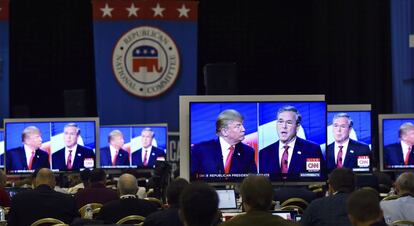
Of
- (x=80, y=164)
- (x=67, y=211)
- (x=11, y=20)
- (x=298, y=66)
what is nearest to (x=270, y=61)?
(x=298, y=66)

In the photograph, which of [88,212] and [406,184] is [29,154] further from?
[406,184]

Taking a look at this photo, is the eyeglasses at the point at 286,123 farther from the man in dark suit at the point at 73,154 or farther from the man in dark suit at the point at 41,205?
the man in dark suit at the point at 73,154

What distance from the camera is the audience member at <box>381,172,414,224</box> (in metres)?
7.80

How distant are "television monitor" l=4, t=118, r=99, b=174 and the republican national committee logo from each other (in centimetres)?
495

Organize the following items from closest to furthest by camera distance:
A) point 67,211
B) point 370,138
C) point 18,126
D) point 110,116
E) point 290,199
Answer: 1. point 67,211
2. point 290,199
3. point 370,138
4. point 18,126
5. point 110,116

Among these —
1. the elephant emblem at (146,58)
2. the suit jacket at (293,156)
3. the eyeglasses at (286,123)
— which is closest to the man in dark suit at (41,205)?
the suit jacket at (293,156)

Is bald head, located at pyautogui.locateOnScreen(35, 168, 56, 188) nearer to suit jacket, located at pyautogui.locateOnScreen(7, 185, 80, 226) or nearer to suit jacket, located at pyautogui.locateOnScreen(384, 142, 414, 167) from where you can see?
suit jacket, located at pyautogui.locateOnScreen(7, 185, 80, 226)

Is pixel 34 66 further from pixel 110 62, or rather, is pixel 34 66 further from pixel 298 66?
pixel 298 66

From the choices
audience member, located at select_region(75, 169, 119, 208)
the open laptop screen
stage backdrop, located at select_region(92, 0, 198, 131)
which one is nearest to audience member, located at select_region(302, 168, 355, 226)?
the open laptop screen

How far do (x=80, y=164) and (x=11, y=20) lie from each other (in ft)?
24.9

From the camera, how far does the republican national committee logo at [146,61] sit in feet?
61.9

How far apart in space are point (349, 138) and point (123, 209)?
4914 mm

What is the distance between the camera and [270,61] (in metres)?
21.0

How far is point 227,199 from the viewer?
28.2 feet
